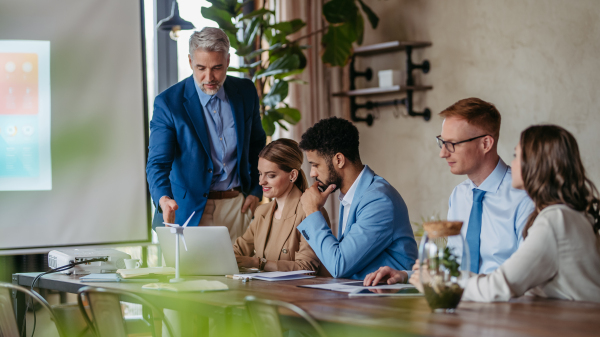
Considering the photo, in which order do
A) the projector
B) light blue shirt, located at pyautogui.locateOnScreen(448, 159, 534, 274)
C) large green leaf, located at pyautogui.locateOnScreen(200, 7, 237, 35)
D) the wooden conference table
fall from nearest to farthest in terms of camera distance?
the wooden conference table, light blue shirt, located at pyautogui.locateOnScreen(448, 159, 534, 274), the projector, large green leaf, located at pyautogui.locateOnScreen(200, 7, 237, 35)

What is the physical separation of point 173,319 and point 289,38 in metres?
2.39

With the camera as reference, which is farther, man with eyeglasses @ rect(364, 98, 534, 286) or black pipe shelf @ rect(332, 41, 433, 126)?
black pipe shelf @ rect(332, 41, 433, 126)

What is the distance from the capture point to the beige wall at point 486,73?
3445 millimetres

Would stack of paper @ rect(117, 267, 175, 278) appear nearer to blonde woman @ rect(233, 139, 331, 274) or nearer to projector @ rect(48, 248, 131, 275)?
projector @ rect(48, 248, 131, 275)

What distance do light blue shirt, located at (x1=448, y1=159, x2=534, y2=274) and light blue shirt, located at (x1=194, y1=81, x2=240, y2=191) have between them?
123cm

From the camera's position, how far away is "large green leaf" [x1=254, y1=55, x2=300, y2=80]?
391 cm

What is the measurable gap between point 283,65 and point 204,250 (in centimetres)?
200

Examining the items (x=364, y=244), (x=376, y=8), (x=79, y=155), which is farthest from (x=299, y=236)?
(x=376, y=8)

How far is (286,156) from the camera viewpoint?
2.70 meters

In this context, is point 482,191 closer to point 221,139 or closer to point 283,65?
point 221,139

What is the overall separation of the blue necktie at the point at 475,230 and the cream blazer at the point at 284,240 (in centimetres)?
68

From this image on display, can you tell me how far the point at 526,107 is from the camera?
3.71 metres

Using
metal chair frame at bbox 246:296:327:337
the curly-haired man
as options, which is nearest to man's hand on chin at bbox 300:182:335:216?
the curly-haired man

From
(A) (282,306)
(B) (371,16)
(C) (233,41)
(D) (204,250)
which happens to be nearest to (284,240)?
(D) (204,250)
